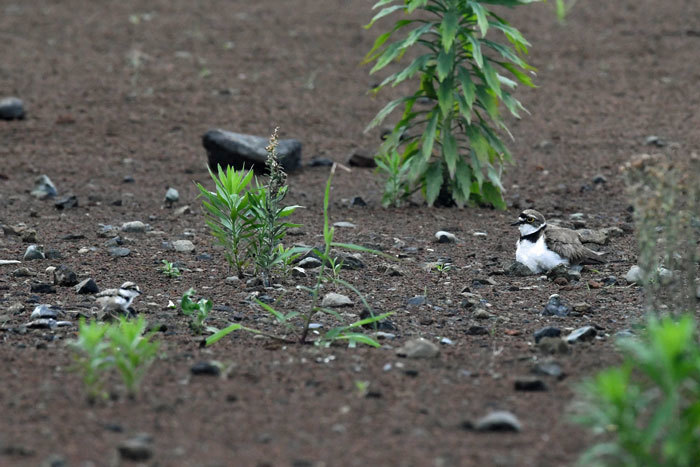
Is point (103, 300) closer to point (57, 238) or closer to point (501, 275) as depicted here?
point (57, 238)

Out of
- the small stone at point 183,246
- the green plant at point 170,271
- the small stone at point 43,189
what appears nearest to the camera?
the green plant at point 170,271

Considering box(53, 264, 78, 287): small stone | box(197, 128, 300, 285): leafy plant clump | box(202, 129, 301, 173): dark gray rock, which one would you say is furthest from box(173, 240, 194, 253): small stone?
box(202, 129, 301, 173): dark gray rock

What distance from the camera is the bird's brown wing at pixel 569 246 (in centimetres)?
609

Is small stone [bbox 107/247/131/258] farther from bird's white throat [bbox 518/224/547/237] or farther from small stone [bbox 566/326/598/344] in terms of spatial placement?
small stone [bbox 566/326/598/344]

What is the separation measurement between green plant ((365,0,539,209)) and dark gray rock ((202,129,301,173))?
1.49 m

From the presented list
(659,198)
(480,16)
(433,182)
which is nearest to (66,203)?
(433,182)

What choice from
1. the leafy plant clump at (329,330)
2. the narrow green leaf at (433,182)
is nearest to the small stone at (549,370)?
the leafy plant clump at (329,330)

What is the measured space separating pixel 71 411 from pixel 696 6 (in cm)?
1300

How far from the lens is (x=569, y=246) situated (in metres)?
6.11

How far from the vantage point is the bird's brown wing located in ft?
20.0

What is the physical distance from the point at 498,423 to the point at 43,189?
20.1 ft

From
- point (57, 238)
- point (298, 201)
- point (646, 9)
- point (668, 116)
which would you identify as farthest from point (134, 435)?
point (646, 9)

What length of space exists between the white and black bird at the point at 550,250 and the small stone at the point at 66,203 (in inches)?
159

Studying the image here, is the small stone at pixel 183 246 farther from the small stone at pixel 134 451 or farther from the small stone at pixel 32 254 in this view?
the small stone at pixel 134 451
